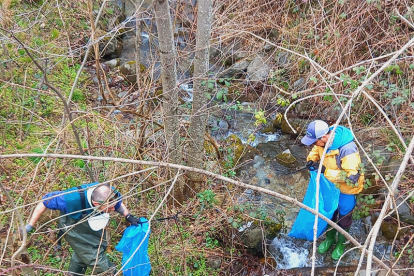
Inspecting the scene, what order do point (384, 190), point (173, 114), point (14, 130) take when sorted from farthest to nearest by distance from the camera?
1. point (14, 130)
2. point (384, 190)
3. point (173, 114)

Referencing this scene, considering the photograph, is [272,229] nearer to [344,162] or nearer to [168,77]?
[344,162]

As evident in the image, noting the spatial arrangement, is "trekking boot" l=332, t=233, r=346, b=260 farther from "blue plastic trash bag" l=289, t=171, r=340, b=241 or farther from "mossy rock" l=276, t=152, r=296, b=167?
"mossy rock" l=276, t=152, r=296, b=167

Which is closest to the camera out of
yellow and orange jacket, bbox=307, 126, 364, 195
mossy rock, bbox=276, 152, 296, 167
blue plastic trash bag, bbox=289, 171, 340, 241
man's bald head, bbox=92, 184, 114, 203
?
man's bald head, bbox=92, 184, 114, 203

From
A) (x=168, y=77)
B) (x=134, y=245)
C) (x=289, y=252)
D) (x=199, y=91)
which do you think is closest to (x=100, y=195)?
(x=134, y=245)

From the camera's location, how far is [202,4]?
352 centimetres

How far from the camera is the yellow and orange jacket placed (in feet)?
11.3

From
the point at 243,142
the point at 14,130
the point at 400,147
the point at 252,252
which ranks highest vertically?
the point at 14,130

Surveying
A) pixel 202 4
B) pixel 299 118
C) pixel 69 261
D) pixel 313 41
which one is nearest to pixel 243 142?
pixel 299 118

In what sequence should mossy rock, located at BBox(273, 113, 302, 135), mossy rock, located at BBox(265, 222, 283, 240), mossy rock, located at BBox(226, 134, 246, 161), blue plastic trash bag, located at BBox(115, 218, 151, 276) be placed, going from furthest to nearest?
mossy rock, located at BBox(273, 113, 302, 135)
mossy rock, located at BBox(226, 134, 246, 161)
mossy rock, located at BBox(265, 222, 283, 240)
blue plastic trash bag, located at BBox(115, 218, 151, 276)

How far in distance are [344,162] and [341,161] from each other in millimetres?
48

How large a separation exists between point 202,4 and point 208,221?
274 centimetres

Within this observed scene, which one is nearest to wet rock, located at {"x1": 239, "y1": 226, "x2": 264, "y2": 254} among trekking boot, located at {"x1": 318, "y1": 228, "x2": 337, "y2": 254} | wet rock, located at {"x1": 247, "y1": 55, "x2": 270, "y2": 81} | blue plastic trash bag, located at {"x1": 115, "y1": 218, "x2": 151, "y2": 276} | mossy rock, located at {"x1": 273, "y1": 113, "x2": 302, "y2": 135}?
trekking boot, located at {"x1": 318, "y1": 228, "x2": 337, "y2": 254}

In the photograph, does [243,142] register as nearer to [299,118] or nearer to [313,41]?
[299,118]

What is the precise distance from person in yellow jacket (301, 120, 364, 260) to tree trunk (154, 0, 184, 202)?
5.18 feet
